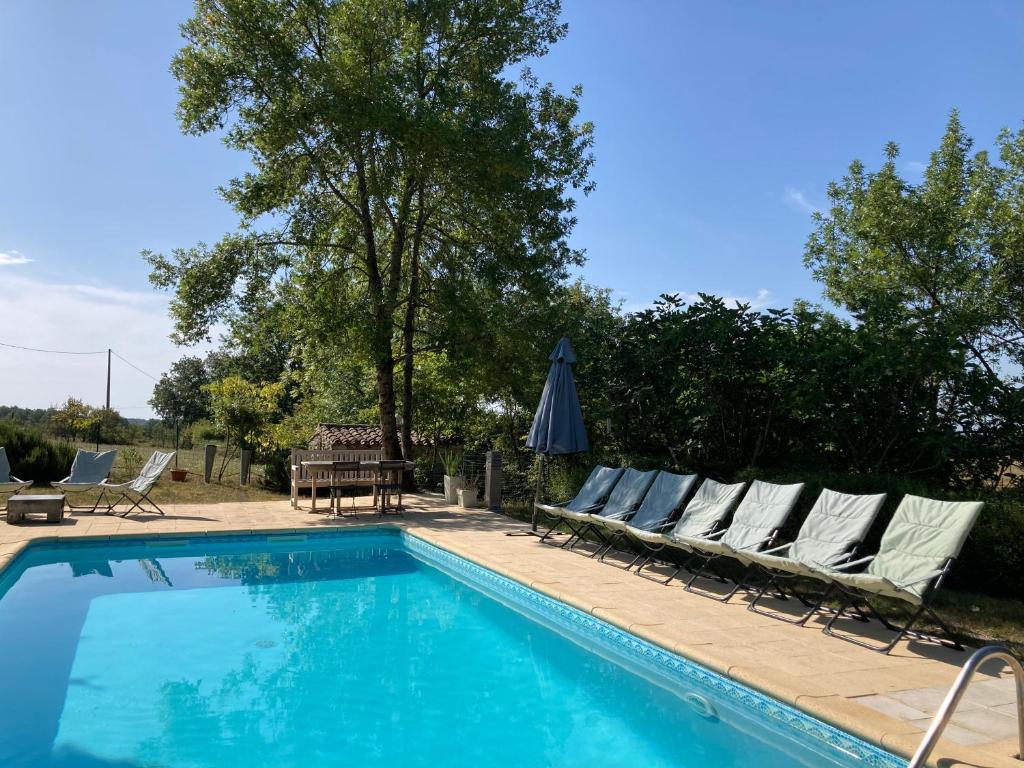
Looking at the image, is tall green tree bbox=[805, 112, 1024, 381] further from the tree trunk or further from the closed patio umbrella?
the tree trunk

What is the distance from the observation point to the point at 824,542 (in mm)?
6188

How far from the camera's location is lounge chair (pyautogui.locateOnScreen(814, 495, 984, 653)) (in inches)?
200

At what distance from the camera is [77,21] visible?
10.3 m

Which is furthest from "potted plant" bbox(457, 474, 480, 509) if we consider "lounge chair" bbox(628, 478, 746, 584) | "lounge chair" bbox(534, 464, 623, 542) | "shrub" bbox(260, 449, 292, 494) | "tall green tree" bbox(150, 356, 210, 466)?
"tall green tree" bbox(150, 356, 210, 466)

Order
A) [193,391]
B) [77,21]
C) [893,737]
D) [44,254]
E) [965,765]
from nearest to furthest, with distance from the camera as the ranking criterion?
[965,765], [893,737], [77,21], [44,254], [193,391]

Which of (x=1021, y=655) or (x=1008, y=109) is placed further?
(x=1008, y=109)

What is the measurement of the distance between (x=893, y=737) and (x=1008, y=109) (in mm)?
13154

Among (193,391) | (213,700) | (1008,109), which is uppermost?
Answer: (1008,109)

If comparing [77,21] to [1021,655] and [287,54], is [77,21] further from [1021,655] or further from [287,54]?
[1021,655]

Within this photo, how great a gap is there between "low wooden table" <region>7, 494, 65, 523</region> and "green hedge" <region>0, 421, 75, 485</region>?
4.51 m

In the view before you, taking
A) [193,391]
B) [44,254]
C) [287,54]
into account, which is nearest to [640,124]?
[287,54]

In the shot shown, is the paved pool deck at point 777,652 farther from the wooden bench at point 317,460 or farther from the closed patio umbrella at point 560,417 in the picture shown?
the wooden bench at point 317,460

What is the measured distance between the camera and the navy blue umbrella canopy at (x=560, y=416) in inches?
390

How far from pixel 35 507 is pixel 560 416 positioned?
7.53 meters
